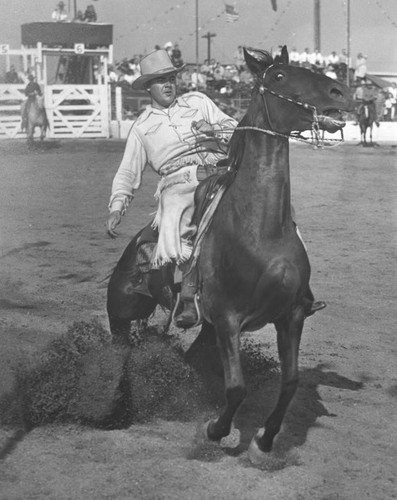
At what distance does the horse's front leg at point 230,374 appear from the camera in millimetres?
4602

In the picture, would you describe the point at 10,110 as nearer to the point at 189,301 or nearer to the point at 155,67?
the point at 155,67

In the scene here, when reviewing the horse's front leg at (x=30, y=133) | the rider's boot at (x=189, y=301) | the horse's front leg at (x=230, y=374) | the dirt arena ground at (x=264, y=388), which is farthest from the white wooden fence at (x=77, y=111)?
the horse's front leg at (x=230, y=374)

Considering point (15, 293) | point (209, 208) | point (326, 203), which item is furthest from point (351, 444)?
point (326, 203)

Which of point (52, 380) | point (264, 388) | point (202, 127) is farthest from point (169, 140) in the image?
point (264, 388)

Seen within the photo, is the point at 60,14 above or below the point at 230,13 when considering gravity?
above

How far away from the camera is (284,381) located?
466cm

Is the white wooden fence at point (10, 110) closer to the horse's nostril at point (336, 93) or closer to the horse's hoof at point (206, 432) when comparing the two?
the horse's hoof at point (206, 432)

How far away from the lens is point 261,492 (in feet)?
14.0

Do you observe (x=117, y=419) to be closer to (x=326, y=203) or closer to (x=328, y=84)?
(x=328, y=84)

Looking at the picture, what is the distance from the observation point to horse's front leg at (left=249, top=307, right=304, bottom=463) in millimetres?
4621

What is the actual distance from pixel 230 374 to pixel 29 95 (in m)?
22.4

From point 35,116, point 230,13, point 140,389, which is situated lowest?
point 140,389

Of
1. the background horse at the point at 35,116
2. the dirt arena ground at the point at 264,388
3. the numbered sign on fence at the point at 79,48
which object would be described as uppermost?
the numbered sign on fence at the point at 79,48

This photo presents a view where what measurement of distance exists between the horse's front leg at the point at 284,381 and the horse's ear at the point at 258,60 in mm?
1179
